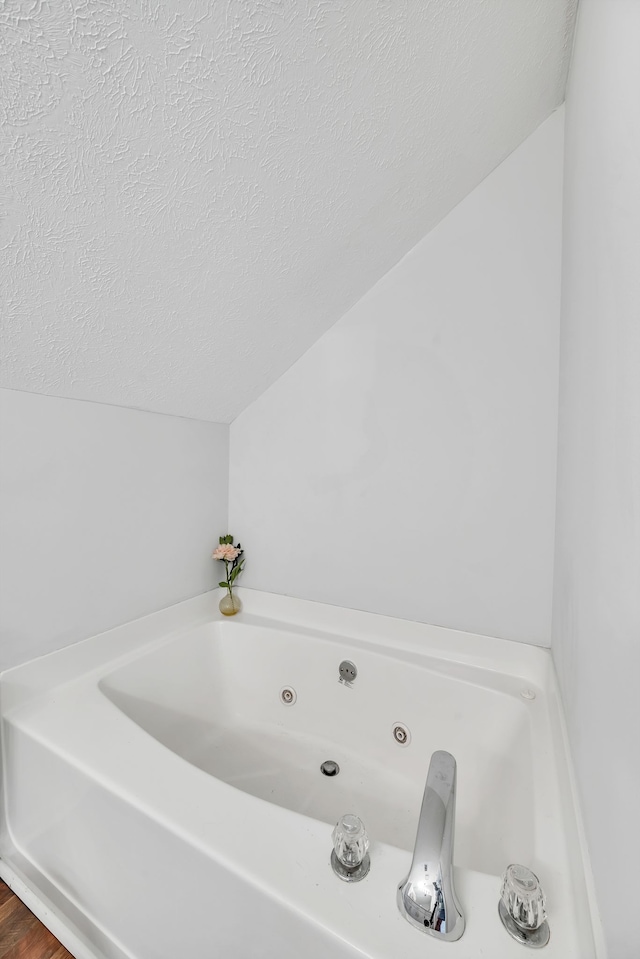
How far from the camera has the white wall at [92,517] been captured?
1223 millimetres

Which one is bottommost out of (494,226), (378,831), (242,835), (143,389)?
(378,831)

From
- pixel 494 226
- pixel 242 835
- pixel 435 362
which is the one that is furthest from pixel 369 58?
pixel 242 835

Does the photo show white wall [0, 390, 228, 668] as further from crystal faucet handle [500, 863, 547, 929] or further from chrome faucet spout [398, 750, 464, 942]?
crystal faucet handle [500, 863, 547, 929]

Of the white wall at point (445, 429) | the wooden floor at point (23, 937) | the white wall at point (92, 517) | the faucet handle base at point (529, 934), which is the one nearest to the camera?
the faucet handle base at point (529, 934)

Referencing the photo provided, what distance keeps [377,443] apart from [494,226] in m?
0.82

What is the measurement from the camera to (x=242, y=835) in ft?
2.66

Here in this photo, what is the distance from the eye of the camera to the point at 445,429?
1.51 metres

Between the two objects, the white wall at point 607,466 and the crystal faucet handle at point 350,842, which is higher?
the white wall at point 607,466

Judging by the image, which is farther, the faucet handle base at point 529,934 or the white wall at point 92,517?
the white wall at point 92,517

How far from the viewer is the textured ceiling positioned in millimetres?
728

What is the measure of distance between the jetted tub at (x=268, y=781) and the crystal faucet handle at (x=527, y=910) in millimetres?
15

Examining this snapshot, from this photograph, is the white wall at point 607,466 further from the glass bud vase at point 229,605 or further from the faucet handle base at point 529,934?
the glass bud vase at point 229,605

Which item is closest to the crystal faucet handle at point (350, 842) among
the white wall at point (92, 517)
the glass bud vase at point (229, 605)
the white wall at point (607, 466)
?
the white wall at point (607, 466)

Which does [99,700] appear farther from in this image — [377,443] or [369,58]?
[369,58]
